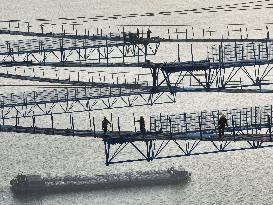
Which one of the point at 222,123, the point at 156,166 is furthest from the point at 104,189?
the point at 222,123

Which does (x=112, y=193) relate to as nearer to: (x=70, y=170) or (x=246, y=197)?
(x=70, y=170)

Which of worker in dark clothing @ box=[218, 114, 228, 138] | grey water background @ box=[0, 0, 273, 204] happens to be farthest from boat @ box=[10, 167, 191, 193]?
worker in dark clothing @ box=[218, 114, 228, 138]

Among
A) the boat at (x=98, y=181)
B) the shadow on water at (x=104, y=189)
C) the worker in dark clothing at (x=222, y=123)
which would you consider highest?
the worker in dark clothing at (x=222, y=123)

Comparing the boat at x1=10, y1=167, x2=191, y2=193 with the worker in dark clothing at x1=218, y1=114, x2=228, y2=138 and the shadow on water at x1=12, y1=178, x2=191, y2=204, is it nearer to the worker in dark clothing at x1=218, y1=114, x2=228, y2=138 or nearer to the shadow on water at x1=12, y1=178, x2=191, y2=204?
the shadow on water at x1=12, y1=178, x2=191, y2=204

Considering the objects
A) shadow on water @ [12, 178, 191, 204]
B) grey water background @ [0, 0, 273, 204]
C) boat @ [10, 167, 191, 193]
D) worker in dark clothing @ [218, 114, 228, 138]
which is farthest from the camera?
shadow on water @ [12, 178, 191, 204]

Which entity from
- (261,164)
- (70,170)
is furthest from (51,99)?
(261,164)

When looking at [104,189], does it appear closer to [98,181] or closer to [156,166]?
[98,181]

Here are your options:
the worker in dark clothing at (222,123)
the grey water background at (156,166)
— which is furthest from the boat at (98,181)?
the worker in dark clothing at (222,123)

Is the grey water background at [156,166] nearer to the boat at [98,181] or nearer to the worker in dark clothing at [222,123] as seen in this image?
the boat at [98,181]
